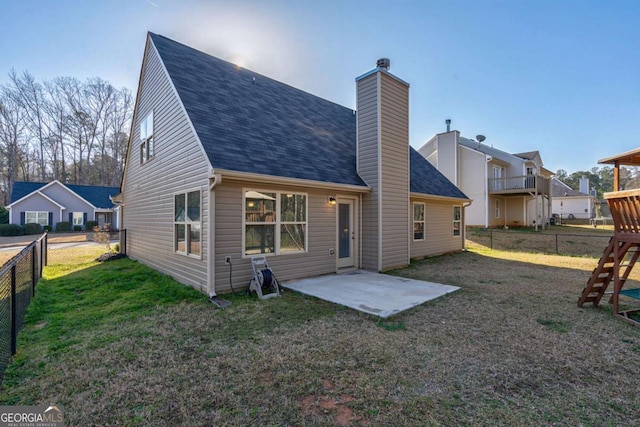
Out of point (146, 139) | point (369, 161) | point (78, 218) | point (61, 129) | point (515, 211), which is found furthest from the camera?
point (61, 129)

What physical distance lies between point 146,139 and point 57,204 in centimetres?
2327

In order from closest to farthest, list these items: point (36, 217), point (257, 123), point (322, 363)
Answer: point (322, 363), point (257, 123), point (36, 217)

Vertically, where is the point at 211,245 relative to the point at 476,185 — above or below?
below

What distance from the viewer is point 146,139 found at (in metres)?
9.02

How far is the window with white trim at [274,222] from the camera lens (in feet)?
19.9

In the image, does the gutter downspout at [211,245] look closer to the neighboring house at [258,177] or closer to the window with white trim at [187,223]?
the neighboring house at [258,177]

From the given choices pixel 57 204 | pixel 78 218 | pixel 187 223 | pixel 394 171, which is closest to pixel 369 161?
pixel 394 171

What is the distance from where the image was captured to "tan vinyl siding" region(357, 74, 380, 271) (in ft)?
26.4

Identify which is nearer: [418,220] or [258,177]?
[258,177]

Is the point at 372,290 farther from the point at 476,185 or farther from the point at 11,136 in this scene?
the point at 11,136

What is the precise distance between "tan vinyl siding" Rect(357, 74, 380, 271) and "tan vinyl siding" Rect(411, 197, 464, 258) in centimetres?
257

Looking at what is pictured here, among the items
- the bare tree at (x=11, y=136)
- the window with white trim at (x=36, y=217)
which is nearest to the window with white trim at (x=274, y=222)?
the window with white trim at (x=36, y=217)

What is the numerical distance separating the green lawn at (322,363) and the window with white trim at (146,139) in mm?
4866

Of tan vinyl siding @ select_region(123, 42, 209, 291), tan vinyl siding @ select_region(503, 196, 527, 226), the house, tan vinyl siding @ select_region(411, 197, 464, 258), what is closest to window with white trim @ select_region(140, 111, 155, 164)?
tan vinyl siding @ select_region(123, 42, 209, 291)
